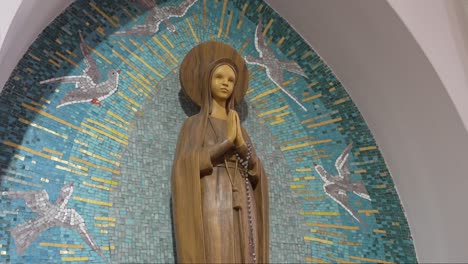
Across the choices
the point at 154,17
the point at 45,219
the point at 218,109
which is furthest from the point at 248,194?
the point at 154,17

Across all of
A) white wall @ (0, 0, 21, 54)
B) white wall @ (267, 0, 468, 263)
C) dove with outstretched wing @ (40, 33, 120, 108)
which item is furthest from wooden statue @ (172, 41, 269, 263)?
white wall @ (0, 0, 21, 54)

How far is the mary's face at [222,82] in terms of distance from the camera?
8.64 ft

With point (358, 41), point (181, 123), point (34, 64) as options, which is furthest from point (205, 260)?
point (358, 41)

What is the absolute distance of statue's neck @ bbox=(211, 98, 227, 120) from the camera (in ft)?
8.68

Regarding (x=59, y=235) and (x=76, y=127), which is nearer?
(x=59, y=235)

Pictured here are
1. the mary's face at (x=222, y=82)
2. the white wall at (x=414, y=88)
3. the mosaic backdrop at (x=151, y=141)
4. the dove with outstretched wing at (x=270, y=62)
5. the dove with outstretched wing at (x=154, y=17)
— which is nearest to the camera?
the mosaic backdrop at (x=151, y=141)

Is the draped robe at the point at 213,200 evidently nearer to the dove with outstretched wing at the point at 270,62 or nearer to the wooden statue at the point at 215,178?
the wooden statue at the point at 215,178

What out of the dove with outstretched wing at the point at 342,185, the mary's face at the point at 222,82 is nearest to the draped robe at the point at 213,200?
the mary's face at the point at 222,82

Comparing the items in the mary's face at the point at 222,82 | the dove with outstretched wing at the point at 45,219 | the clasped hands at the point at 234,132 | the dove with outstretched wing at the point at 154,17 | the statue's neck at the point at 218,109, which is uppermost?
the dove with outstretched wing at the point at 154,17

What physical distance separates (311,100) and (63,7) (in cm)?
120

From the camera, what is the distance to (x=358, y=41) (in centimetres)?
303

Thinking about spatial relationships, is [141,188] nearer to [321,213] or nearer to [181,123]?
[181,123]

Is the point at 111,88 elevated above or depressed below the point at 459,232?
above

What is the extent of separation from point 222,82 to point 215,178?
419mm
